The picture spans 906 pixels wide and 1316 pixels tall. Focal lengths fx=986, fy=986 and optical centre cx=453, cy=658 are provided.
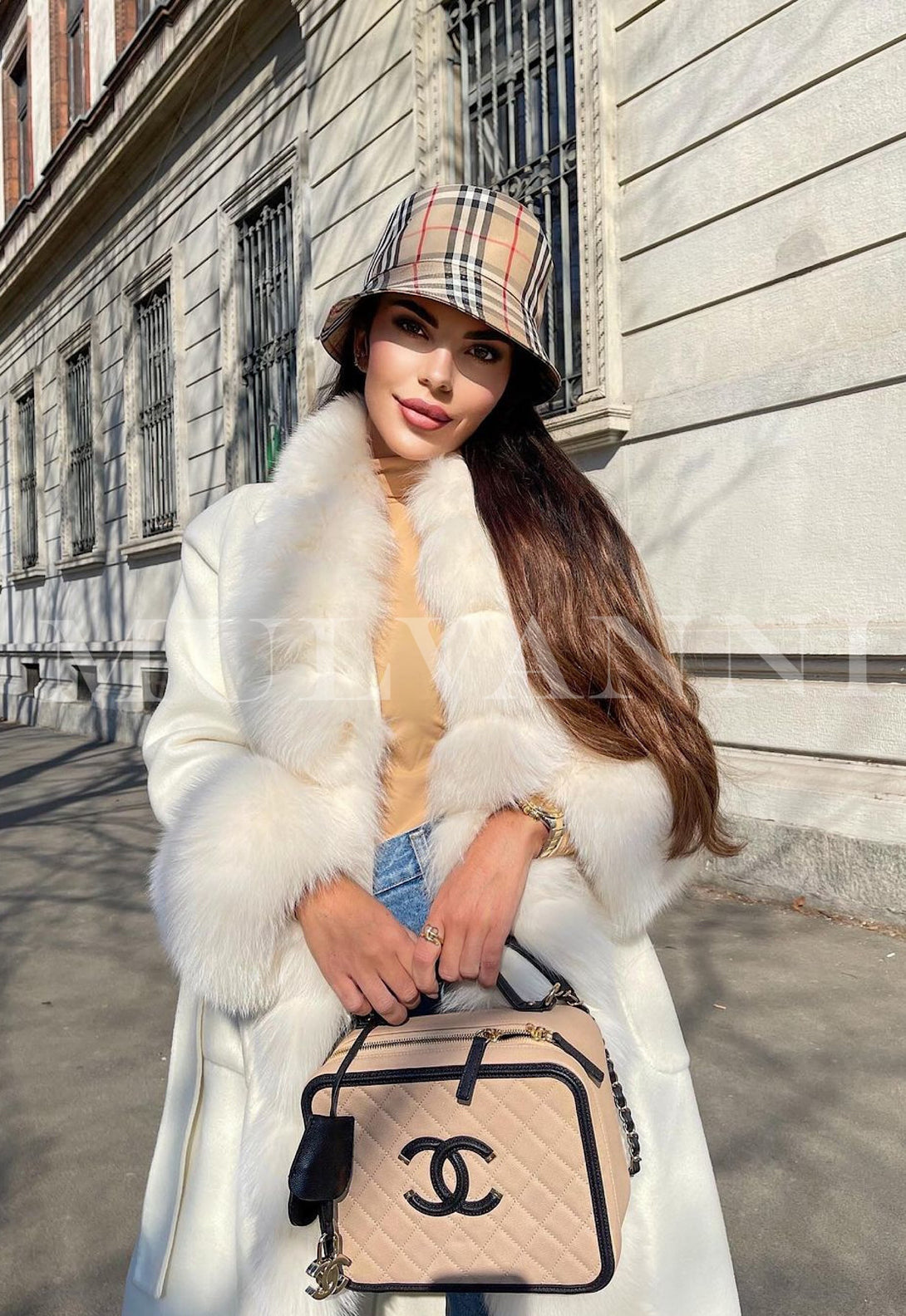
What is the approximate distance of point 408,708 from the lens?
1444mm

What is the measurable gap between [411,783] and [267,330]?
8.73 meters

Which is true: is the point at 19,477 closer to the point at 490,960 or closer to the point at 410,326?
the point at 410,326

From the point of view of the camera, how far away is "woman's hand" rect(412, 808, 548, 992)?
123 centimetres

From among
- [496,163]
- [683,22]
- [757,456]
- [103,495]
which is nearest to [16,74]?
[103,495]

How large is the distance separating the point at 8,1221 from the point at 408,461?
204cm

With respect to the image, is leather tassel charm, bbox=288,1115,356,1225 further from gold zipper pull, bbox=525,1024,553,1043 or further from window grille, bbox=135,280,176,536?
window grille, bbox=135,280,176,536

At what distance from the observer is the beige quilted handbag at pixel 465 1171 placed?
1.03 metres

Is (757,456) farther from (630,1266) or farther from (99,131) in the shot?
(99,131)

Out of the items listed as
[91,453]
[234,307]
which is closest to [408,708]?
[234,307]

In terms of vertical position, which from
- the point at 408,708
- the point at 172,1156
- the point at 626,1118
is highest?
the point at 408,708

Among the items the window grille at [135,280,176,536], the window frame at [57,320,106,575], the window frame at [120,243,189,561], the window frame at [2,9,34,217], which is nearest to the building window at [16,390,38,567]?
the window frame at [57,320,106,575]

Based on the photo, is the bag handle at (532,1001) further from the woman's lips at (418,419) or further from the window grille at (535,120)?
the window grille at (535,120)

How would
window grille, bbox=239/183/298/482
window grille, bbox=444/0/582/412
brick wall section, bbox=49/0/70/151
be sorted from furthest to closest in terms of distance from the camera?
brick wall section, bbox=49/0/70/151 → window grille, bbox=239/183/298/482 → window grille, bbox=444/0/582/412

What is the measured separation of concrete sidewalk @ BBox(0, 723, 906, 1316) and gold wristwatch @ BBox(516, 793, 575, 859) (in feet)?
3.88
